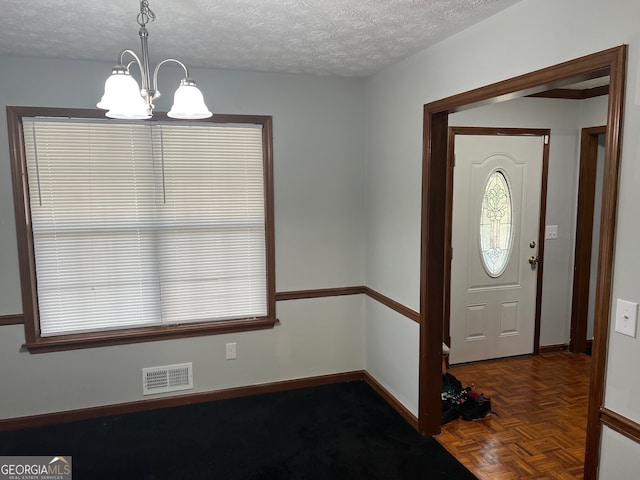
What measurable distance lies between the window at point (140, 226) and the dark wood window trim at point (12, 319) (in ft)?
0.16

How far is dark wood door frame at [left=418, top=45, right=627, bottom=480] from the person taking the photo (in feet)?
5.33

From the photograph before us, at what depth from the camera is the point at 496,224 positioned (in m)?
4.05

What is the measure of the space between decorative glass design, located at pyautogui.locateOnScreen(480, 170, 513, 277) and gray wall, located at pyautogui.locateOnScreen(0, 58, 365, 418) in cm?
115

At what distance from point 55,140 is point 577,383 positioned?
4.26 metres

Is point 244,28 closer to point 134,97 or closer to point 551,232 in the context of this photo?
point 134,97

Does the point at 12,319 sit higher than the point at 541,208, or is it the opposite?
the point at 541,208

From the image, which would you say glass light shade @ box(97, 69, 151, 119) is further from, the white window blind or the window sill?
the window sill

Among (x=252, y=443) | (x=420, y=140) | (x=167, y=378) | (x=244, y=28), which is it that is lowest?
(x=252, y=443)

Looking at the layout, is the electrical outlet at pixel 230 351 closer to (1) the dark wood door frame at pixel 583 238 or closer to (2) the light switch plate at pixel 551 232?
(2) the light switch plate at pixel 551 232

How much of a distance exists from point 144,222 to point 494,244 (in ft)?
9.57

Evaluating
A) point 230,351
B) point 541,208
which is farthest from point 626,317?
point 541,208

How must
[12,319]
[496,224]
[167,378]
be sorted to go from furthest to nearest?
[496,224], [167,378], [12,319]

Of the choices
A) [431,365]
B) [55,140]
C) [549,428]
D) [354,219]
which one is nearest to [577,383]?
[549,428]

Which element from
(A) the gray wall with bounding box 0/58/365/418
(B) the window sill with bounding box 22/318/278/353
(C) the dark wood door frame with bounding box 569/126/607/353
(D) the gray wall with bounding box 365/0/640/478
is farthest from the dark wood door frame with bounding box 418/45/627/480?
(C) the dark wood door frame with bounding box 569/126/607/353
